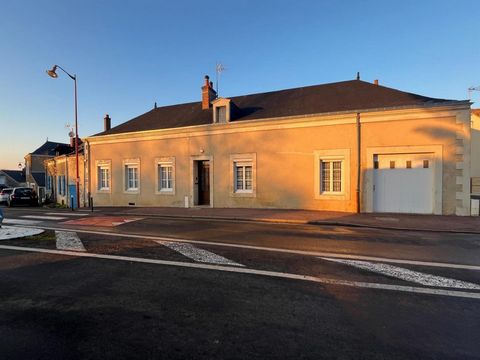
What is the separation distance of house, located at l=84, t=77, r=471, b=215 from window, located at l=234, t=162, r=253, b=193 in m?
0.06

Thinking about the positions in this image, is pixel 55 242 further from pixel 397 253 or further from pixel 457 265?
pixel 457 265

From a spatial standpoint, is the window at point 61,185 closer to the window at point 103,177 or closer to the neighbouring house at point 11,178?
the window at point 103,177

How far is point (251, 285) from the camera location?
446cm

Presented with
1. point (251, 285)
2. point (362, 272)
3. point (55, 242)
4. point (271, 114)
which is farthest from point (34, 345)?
point (271, 114)

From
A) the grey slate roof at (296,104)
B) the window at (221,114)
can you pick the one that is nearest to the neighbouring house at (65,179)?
the grey slate roof at (296,104)

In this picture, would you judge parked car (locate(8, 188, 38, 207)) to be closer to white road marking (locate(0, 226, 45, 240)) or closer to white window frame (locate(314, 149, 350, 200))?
white road marking (locate(0, 226, 45, 240))

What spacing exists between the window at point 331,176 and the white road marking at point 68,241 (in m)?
11.1

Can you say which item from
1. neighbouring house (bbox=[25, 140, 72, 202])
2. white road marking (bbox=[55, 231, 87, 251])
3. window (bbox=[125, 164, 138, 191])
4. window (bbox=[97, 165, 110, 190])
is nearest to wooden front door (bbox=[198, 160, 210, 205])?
window (bbox=[125, 164, 138, 191])

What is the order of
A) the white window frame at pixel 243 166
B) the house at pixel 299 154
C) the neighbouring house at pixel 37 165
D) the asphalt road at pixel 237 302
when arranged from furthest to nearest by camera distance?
the neighbouring house at pixel 37 165 < the white window frame at pixel 243 166 < the house at pixel 299 154 < the asphalt road at pixel 237 302

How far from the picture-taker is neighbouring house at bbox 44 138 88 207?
21984mm

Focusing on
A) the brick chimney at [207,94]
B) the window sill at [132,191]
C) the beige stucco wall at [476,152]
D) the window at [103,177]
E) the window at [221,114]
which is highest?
the brick chimney at [207,94]

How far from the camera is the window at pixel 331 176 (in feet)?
47.0

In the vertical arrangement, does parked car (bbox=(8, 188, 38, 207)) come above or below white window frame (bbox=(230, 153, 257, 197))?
below

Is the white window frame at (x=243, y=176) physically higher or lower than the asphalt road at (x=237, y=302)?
higher
